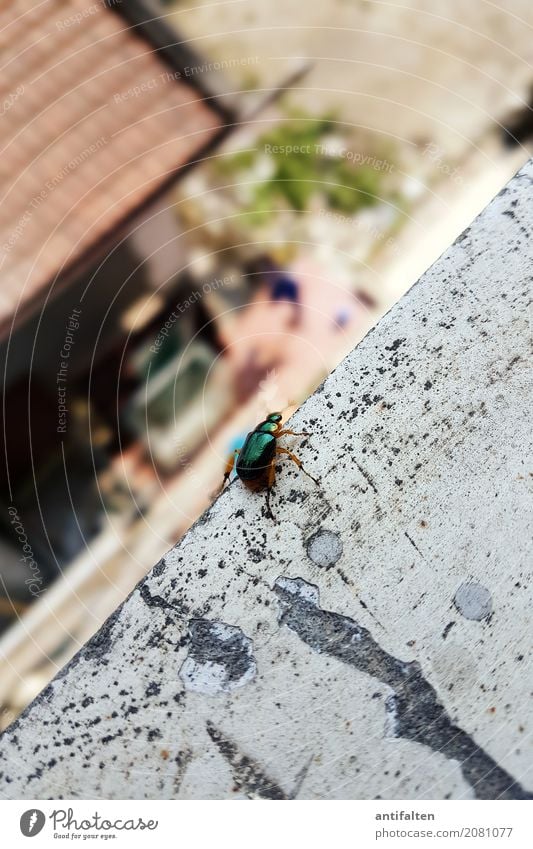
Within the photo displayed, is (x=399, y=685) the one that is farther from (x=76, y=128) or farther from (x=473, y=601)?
(x=76, y=128)

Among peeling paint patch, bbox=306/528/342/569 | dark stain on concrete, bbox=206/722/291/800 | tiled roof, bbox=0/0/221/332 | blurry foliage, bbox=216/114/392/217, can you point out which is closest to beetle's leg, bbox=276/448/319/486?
peeling paint patch, bbox=306/528/342/569

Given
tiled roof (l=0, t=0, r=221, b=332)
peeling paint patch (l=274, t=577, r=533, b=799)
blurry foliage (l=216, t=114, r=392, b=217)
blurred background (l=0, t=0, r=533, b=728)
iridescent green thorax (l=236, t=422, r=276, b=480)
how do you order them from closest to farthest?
peeling paint patch (l=274, t=577, r=533, b=799)
iridescent green thorax (l=236, t=422, r=276, b=480)
tiled roof (l=0, t=0, r=221, b=332)
blurred background (l=0, t=0, r=533, b=728)
blurry foliage (l=216, t=114, r=392, b=217)

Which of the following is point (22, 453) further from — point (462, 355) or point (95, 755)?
point (462, 355)

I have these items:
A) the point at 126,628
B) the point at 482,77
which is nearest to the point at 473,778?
the point at 126,628

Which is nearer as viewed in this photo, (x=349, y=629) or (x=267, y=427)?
(x=349, y=629)

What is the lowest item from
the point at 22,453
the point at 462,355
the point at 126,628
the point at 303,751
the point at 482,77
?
the point at 303,751

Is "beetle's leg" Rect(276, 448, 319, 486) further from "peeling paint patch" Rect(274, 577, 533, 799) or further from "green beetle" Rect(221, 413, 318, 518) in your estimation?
"peeling paint patch" Rect(274, 577, 533, 799)

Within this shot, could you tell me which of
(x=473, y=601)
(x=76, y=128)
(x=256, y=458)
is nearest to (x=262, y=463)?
(x=256, y=458)
